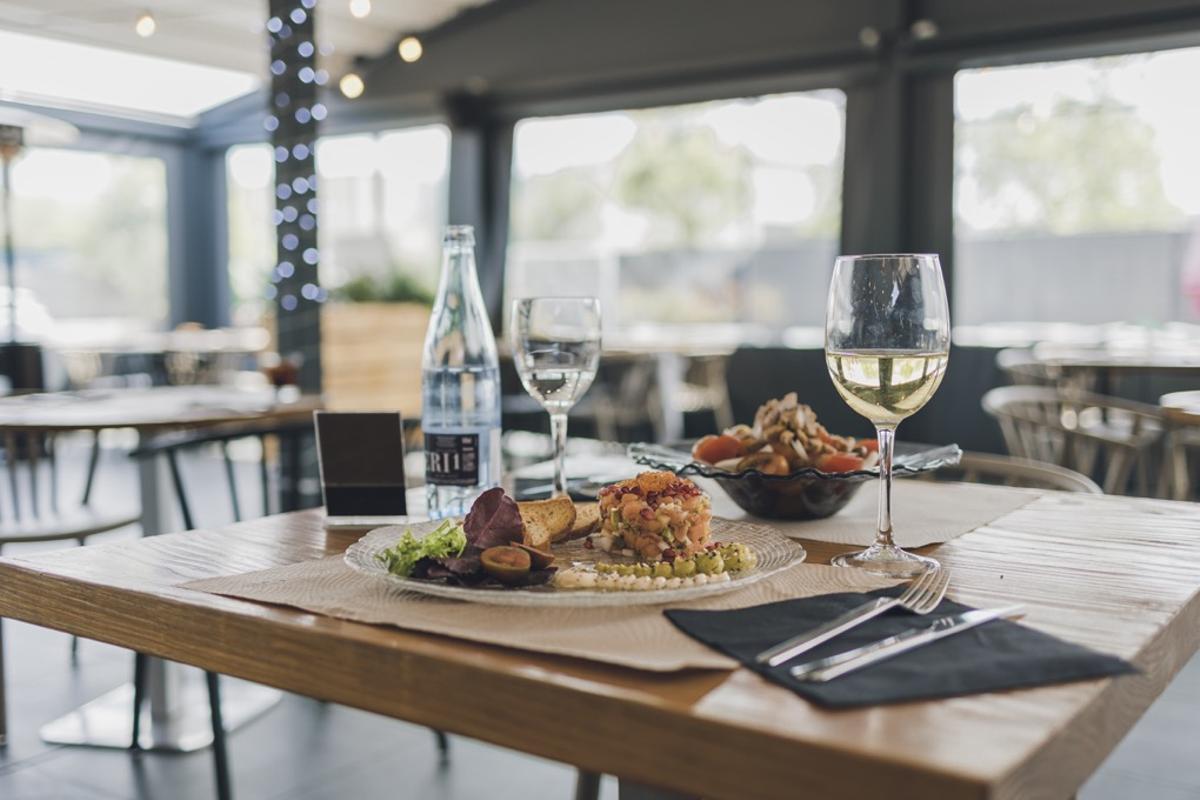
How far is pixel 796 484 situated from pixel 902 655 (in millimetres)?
429

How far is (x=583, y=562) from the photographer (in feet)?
2.87

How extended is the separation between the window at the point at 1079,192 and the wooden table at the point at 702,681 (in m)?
5.57

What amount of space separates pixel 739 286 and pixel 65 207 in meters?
6.17

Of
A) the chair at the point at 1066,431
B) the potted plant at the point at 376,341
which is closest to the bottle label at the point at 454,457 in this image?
the chair at the point at 1066,431

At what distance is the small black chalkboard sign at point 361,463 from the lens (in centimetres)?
110

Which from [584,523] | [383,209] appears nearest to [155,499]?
[584,523]

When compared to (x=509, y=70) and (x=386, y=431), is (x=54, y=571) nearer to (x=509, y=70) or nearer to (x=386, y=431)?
(x=386, y=431)

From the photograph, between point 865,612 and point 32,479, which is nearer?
point 865,612

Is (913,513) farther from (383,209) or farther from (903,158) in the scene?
(383,209)

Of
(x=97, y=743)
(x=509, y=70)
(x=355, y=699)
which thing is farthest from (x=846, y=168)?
(x=355, y=699)

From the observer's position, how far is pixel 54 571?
86cm

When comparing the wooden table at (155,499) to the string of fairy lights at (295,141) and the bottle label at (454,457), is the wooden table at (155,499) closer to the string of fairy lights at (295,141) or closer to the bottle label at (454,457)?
the bottle label at (454,457)

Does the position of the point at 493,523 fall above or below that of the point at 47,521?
above

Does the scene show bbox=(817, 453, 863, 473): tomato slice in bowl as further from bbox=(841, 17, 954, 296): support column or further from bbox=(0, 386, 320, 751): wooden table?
bbox=(841, 17, 954, 296): support column
